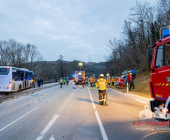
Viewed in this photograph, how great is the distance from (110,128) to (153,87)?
2025mm

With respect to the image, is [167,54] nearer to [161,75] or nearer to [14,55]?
[161,75]

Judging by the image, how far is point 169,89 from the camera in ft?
14.0

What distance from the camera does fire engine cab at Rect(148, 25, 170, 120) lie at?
4.37 m

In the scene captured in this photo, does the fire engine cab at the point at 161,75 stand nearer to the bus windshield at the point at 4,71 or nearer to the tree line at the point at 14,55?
the bus windshield at the point at 4,71

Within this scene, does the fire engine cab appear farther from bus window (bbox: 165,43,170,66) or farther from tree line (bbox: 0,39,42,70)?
tree line (bbox: 0,39,42,70)

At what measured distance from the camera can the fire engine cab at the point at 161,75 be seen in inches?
172

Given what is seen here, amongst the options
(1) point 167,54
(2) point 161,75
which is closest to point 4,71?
(2) point 161,75

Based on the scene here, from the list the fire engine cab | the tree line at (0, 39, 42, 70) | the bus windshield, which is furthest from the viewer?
the tree line at (0, 39, 42, 70)

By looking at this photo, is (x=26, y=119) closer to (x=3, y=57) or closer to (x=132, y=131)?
(x=132, y=131)

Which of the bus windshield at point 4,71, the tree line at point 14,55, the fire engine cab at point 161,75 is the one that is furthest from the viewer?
the tree line at point 14,55

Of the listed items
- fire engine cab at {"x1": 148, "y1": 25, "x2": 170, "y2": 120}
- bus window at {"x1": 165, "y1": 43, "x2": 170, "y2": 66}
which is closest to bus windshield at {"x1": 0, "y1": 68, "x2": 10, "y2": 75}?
fire engine cab at {"x1": 148, "y1": 25, "x2": 170, "y2": 120}

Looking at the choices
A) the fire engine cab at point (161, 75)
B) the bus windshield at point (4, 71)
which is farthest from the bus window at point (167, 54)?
the bus windshield at point (4, 71)

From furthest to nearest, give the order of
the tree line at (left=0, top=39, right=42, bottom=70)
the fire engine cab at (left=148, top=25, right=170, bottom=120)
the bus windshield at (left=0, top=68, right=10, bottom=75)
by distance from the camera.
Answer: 1. the tree line at (left=0, top=39, right=42, bottom=70)
2. the bus windshield at (left=0, top=68, right=10, bottom=75)
3. the fire engine cab at (left=148, top=25, right=170, bottom=120)

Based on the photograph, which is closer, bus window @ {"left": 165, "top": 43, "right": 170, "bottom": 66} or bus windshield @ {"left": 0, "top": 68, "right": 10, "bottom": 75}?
bus window @ {"left": 165, "top": 43, "right": 170, "bottom": 66}
